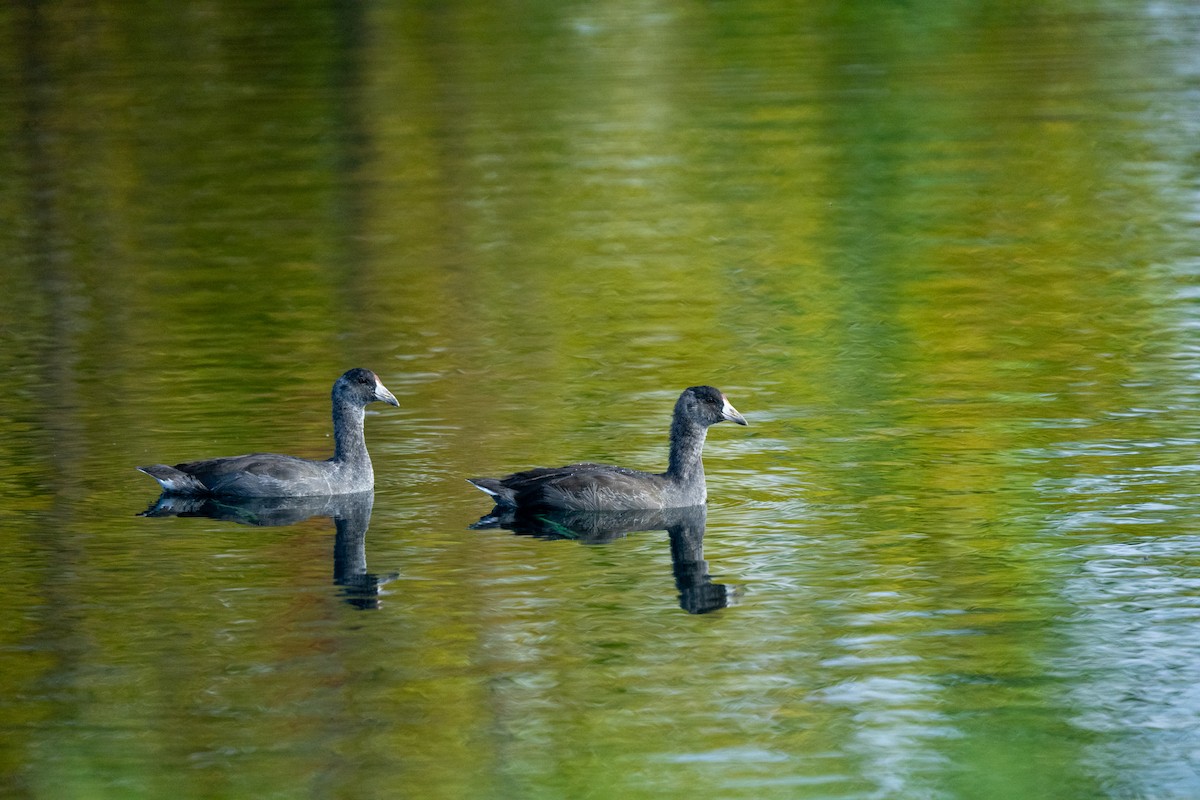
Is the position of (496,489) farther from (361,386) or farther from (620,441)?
(620,441)

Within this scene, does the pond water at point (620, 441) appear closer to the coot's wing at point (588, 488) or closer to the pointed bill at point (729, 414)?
the coot's wing at point (588, 488)

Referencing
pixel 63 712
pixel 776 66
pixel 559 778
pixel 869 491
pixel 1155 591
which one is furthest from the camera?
pixel 776 66

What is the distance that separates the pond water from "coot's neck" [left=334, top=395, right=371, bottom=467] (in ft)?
1.00

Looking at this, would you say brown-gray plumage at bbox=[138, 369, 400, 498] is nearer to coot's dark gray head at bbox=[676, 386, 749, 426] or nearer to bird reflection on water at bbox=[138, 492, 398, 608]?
bird reflection on water at bbox=[138, 492, 398, 608]

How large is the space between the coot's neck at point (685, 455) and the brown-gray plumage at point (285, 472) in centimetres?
221

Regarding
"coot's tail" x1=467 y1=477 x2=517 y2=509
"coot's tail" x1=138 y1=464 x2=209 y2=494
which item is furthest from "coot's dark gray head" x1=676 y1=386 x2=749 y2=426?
"coot's tail" x1=138 y1=464 x2=209 y2=494

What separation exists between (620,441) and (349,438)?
2.16 metres

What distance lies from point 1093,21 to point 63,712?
41843 mm

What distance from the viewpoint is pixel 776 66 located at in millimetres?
45438

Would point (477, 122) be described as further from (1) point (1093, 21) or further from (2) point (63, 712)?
(2) point (63, 712)

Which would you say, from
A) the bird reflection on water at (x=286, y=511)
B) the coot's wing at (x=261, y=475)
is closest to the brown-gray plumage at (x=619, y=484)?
the bird reflection on water at (x=286, y=511)

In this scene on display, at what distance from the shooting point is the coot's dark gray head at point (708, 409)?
51.6 ft

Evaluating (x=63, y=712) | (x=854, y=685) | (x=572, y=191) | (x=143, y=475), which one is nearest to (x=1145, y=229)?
(x=572, y=191)

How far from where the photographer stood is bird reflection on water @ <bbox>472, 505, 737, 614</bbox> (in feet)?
48.0
